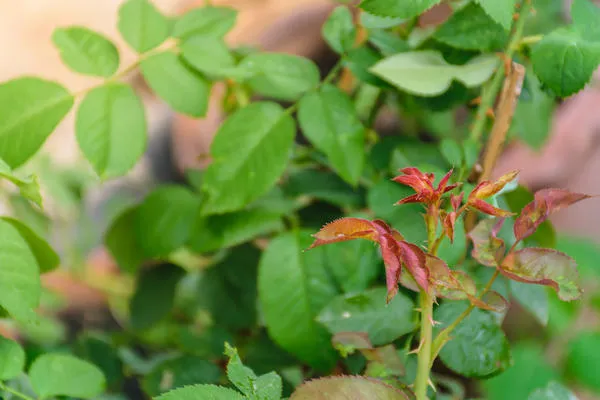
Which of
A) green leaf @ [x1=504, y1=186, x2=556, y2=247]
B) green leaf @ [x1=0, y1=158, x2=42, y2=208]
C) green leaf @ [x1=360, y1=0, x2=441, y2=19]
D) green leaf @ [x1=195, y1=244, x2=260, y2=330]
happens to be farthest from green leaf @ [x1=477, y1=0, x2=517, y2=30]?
green leaf @ [x1=195, y1=244, x2=260, y2=330]

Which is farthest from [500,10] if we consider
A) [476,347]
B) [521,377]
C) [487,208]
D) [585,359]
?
[585,359]

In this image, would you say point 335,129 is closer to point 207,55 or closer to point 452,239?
point 207,55

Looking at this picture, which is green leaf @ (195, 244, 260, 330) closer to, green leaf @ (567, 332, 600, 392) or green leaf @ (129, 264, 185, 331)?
green leaf @ (129, 264, 185, 331)

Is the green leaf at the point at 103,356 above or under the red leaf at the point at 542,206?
under

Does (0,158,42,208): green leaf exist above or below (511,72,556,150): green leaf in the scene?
above

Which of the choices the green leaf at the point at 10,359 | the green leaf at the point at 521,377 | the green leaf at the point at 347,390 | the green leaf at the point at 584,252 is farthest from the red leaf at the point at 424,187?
the green leaf at the point at 584,252

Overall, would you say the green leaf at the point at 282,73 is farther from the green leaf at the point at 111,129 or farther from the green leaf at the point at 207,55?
the green leaf at the point at 111,129

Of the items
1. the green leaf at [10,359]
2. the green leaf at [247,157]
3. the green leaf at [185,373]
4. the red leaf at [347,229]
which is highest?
the red leaf at [347,229]

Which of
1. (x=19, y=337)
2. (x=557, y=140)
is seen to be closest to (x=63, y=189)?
(x=19, y=337)
